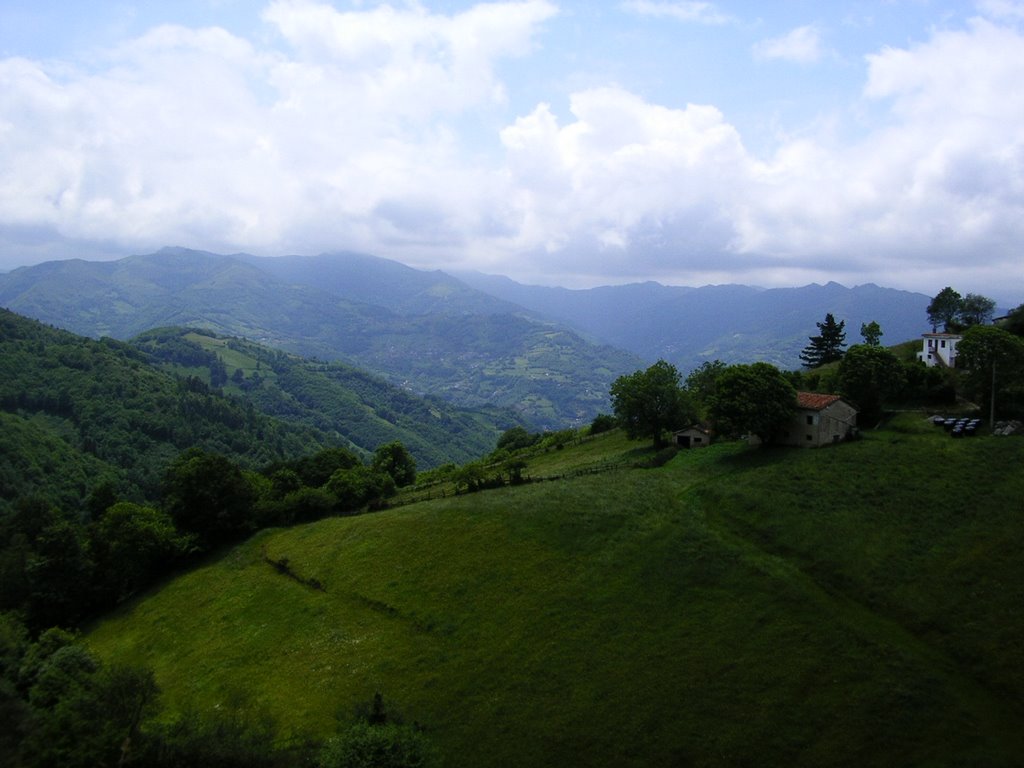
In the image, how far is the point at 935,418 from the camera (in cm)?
6356

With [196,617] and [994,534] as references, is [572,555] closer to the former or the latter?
[994,534]

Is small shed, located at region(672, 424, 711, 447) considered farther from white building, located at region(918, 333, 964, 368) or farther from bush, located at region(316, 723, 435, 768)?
bush, located at region(316, 723, 435, 768)

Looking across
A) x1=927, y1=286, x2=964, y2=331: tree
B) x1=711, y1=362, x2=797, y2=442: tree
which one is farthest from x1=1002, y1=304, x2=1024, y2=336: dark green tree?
x1=711, y1=362, x2=797, y2=442: tree

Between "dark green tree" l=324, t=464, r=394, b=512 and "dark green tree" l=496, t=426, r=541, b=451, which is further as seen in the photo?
"dark green tree" l=496, t=426, r=541, b=451

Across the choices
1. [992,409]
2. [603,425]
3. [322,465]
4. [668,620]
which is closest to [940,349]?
[992,409]

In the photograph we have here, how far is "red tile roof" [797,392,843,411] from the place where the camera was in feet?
194

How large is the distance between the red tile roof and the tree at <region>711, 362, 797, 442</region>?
0.88 m

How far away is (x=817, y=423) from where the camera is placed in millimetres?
59281

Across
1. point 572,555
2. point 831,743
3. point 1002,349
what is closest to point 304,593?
point 572,555

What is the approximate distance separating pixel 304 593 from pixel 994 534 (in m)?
50.6

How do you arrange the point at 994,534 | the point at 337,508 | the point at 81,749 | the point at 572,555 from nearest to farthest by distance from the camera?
1. the point at 81,749
2. the point at 994,534
3. the point at 572,555
4. the point at 337,508

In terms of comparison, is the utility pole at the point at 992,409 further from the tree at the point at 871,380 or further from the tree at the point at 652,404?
the tree at the point at 652,404

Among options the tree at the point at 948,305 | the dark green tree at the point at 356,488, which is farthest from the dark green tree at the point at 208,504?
the tree at the point at 948,305

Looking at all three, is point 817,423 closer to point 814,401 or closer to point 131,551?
point 814,401
